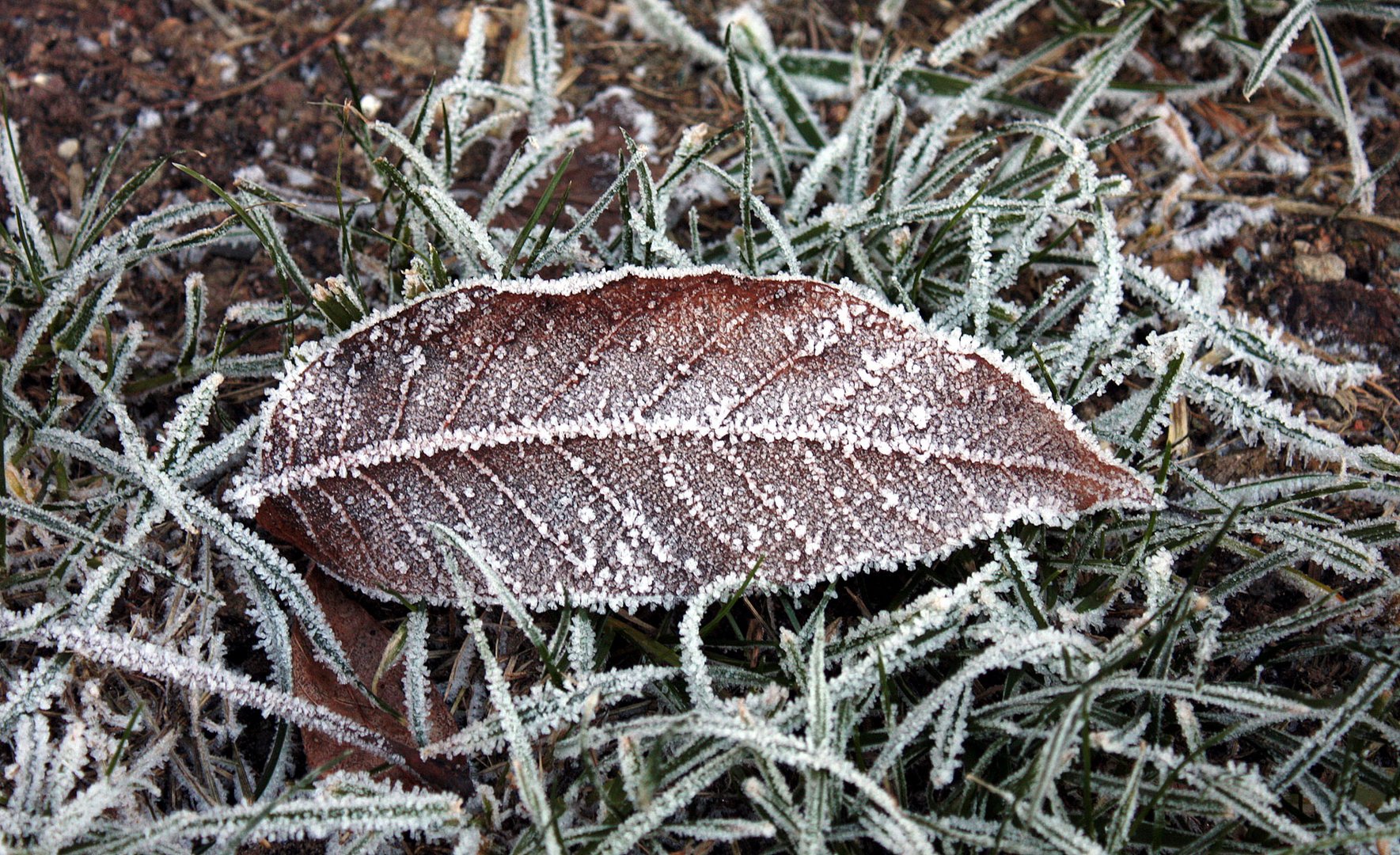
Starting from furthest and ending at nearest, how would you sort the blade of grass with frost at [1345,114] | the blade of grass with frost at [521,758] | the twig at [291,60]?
Result: 1. the twig at [291,60]
2. the blade of grass with frost at [1345,114]
3. the blade of grass with frost at [521,758]

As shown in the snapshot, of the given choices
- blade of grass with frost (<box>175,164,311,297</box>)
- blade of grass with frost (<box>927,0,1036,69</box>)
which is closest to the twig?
blade of grass with frost (<box>175,164,311,297</box>)

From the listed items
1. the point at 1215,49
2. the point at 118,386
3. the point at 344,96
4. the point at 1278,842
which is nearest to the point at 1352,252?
the point at 1215,49

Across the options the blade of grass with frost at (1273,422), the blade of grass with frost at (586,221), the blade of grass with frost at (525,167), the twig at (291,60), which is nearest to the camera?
the blade of grass with frost at (586,221)

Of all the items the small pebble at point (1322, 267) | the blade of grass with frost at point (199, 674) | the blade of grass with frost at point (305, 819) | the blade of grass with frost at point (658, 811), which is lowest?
the blade of grass with frost at point (658, 811)

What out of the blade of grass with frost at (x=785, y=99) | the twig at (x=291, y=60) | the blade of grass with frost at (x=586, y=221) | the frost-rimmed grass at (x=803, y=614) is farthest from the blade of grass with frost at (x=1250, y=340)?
the twig at (x=291, y=60)

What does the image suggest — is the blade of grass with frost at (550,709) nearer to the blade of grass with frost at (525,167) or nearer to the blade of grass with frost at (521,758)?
the blade of grass with frost at (521,758)

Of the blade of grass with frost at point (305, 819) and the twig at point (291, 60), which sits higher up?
the twig at point (291, 60)
